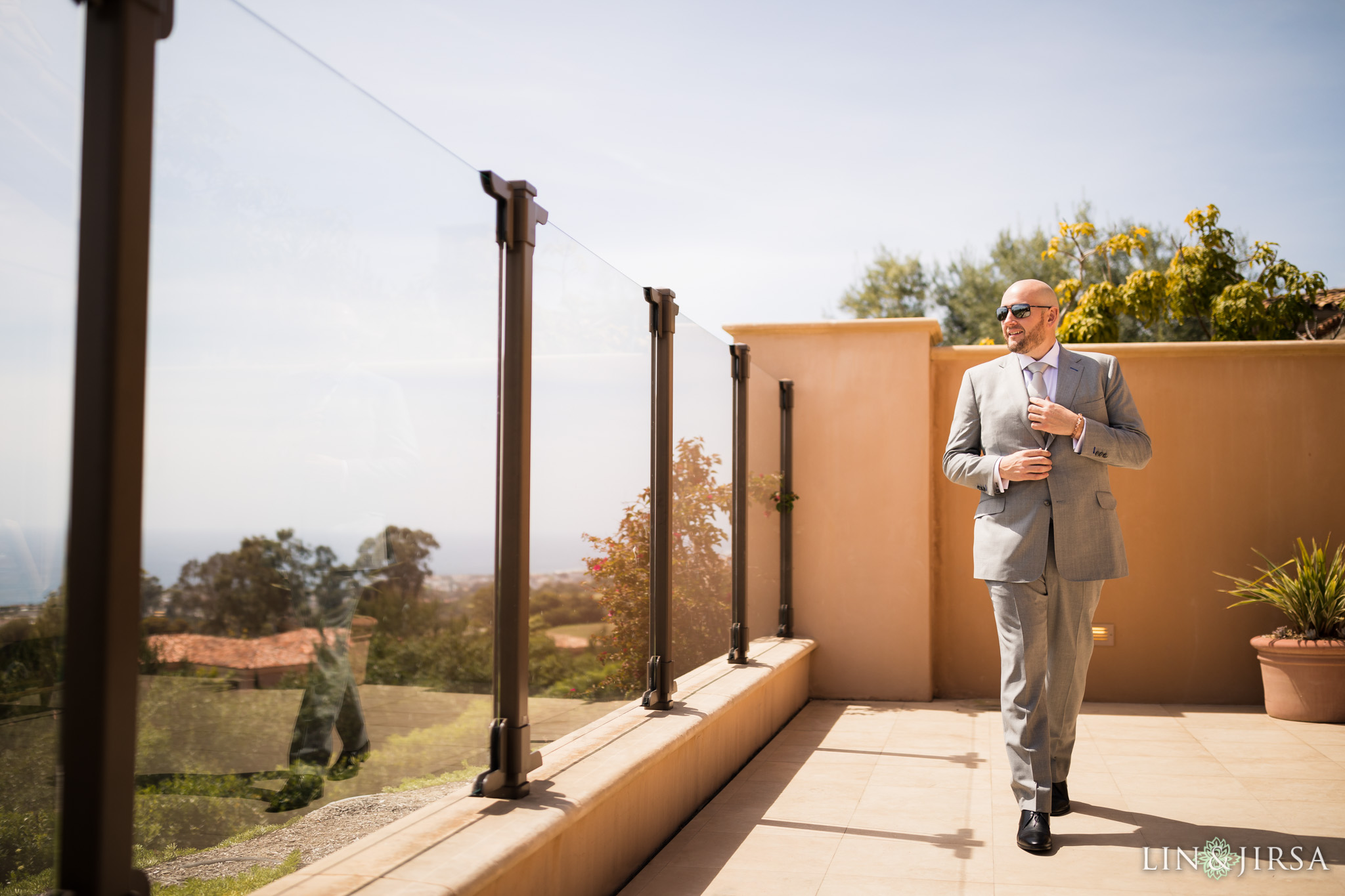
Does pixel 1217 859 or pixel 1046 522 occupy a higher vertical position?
pixel 1046 522

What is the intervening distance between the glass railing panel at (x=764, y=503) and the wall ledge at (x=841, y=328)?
1.01 ft

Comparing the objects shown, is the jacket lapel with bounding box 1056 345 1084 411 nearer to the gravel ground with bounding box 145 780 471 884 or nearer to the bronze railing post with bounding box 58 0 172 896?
the gravel ground with bounding box 145 780 471 884

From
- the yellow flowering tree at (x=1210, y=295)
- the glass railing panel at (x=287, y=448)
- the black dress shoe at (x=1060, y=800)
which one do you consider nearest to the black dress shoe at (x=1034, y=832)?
the black dress shoe at (x=1060, y=800)

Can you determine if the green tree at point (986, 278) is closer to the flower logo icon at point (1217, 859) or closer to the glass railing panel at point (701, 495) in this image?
the glass railing panel at point (701, 495)

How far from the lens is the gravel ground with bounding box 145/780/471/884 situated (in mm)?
1451

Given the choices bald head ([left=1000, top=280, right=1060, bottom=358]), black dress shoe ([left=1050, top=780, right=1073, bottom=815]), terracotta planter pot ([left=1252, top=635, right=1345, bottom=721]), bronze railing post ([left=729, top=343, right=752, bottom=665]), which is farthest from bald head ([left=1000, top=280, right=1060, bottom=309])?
terracotta planter pot ([left=1252, top=635, right=1345, bottom=721])

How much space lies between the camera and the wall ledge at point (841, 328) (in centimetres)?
481

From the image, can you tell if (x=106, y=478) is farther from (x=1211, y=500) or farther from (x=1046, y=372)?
(x=1211, y=500)

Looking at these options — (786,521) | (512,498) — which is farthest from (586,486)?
(786,521)

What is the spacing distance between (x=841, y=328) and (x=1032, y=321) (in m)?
2.20

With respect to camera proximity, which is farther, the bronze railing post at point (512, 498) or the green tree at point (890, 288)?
the green tree at point (890, 288)

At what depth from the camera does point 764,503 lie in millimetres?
4664

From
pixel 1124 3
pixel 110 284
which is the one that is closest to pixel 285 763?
pixel 110 284

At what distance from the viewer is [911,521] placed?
4773mm
